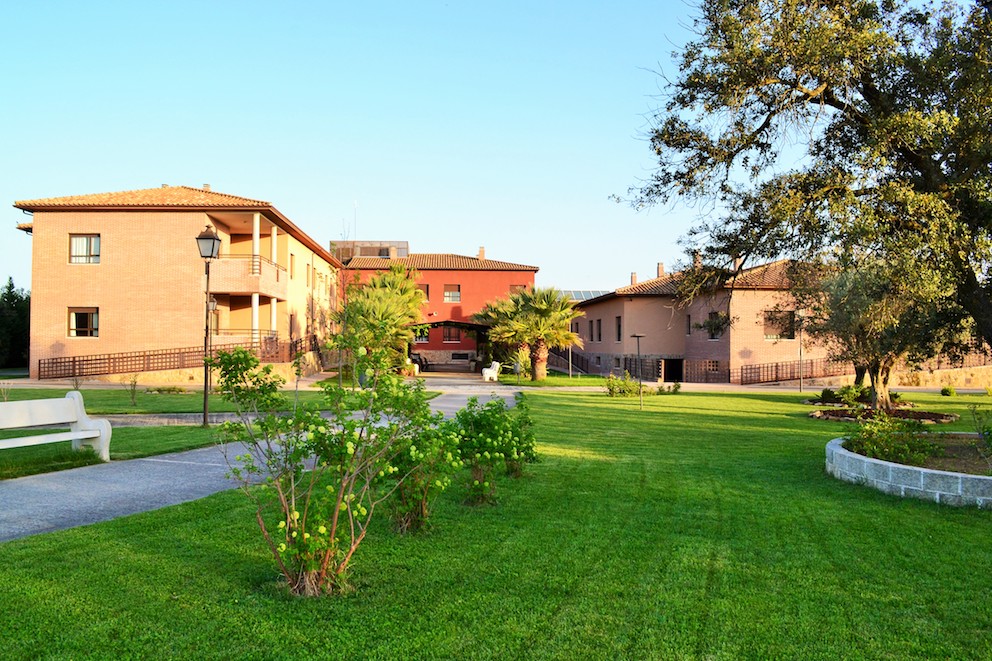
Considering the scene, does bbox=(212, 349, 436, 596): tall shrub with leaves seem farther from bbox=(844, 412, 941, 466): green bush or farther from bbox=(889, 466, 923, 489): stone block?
bbox=(844, 412, 941, 466): green bush

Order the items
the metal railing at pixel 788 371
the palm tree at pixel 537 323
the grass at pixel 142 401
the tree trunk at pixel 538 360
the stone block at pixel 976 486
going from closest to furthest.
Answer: the stone block at pixel 976 486
the grass at pixel 142 401
the palm tree at pixel 537 323
the tree trunk at pixel 538 360
the metal railing at pixel 788 371

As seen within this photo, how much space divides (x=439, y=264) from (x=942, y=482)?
42.4 m

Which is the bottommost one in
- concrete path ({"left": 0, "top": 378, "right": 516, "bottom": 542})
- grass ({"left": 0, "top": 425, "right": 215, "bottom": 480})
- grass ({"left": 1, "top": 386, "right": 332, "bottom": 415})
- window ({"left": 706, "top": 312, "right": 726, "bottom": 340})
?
concrete path ({"left": 0, "top": 378, "right": 516, "bottom": 542})

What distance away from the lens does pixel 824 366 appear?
33.0m

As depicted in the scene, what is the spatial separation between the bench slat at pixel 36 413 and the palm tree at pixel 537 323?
2294 cm

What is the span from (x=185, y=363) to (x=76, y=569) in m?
24.2

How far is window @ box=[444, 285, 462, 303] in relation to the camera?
4725 centimetres

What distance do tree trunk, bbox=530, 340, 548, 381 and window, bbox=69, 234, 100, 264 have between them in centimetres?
1833

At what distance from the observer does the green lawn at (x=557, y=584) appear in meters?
3.25

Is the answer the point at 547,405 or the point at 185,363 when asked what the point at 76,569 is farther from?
the point at 185,363

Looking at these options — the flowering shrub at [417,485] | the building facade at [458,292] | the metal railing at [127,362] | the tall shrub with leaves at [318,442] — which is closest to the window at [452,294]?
the building facade at [458,292]

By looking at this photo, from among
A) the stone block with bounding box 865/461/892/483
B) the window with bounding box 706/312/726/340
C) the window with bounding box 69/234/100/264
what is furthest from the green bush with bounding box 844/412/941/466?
the window with bounding box 69/234/100/264

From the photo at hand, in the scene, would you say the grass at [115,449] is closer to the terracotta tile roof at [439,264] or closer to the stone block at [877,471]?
the stone block at [877,471]

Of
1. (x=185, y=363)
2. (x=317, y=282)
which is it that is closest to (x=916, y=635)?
(x=185, y=363)
